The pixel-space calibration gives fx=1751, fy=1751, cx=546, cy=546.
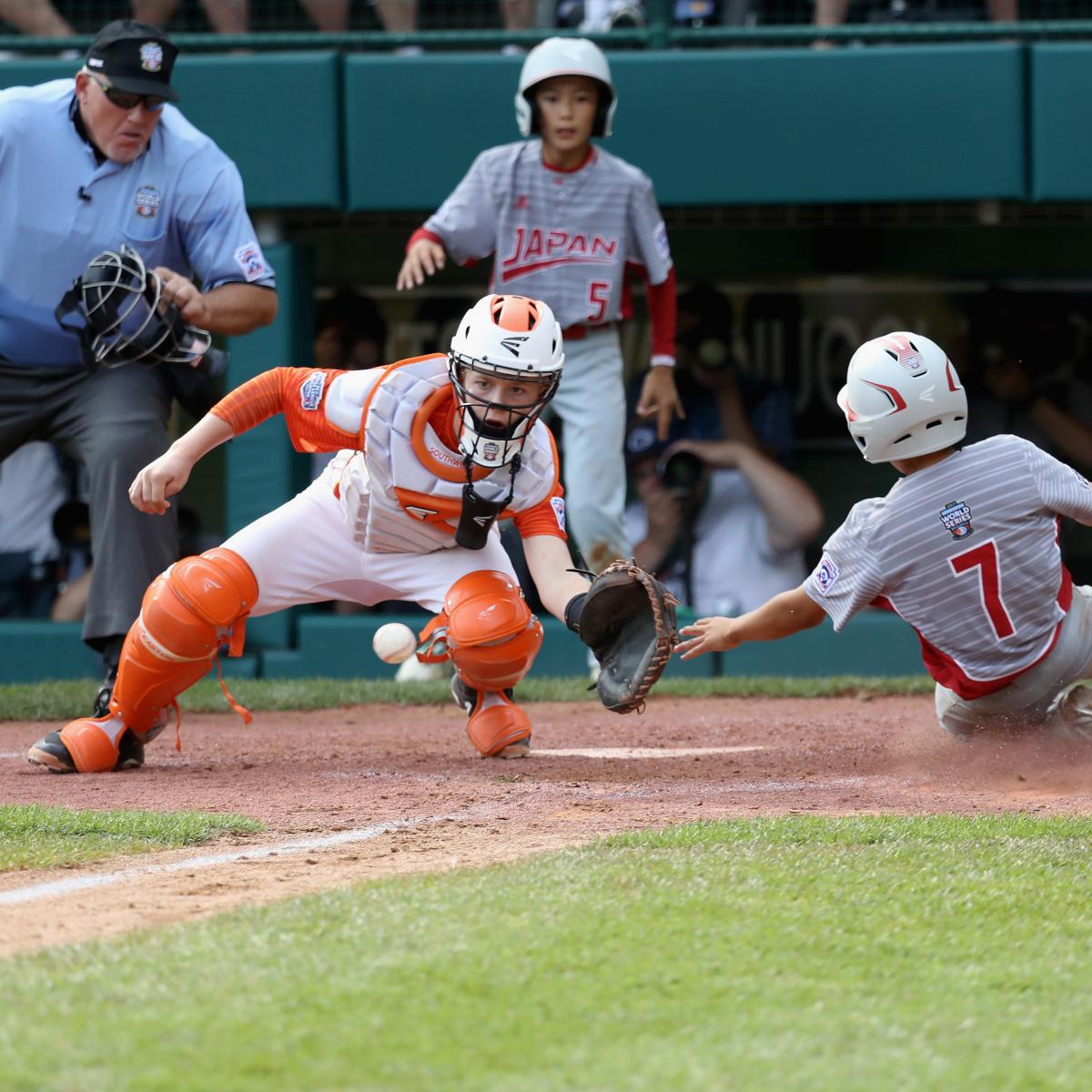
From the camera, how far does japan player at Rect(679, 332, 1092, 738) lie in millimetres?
4176

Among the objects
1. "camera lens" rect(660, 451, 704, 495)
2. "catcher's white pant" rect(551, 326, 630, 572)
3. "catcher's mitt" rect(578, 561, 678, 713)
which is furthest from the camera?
"camera lens" rect(660, 451, 704, 495)

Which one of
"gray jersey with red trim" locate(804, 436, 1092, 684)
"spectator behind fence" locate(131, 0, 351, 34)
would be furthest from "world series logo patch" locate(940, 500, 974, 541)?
"spectator behind fence" locate(131, 0, 351, 34)

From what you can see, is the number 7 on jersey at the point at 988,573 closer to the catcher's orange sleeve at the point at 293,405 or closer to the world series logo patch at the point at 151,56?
the catcher's orange sleeve at the point at 293,405

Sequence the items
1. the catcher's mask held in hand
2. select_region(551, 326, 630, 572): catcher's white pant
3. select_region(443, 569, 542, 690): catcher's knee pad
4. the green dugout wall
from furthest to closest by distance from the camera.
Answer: the green dugout wall, select_region(551, 326, 630, 572): catcher's white pant, the catcher's mask held in hand, select_region(443, 569, 542, 690): catcher's knee pad

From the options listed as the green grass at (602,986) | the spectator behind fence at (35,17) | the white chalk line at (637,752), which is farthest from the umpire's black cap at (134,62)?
the green grass at (602,986)

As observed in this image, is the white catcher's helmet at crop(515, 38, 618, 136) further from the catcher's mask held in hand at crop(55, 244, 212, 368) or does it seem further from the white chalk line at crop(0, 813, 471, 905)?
the white chalk line at crop(0, 813, 471, 905)

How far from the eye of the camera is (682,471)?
7270mm

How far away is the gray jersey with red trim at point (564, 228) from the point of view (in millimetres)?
6426

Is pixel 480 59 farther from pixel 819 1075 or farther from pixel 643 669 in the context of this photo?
pixel 819 1075

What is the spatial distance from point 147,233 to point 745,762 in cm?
242

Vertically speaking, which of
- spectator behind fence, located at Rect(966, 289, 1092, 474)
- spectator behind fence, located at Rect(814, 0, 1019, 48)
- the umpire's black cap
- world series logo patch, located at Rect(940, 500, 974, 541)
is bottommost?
world series logo patch, located at Rect(940, 500, 974, 541)

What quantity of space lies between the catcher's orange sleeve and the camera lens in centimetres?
297

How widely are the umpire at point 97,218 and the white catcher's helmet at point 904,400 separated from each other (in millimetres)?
2038

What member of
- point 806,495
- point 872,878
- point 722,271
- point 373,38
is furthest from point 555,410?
point 872,878
